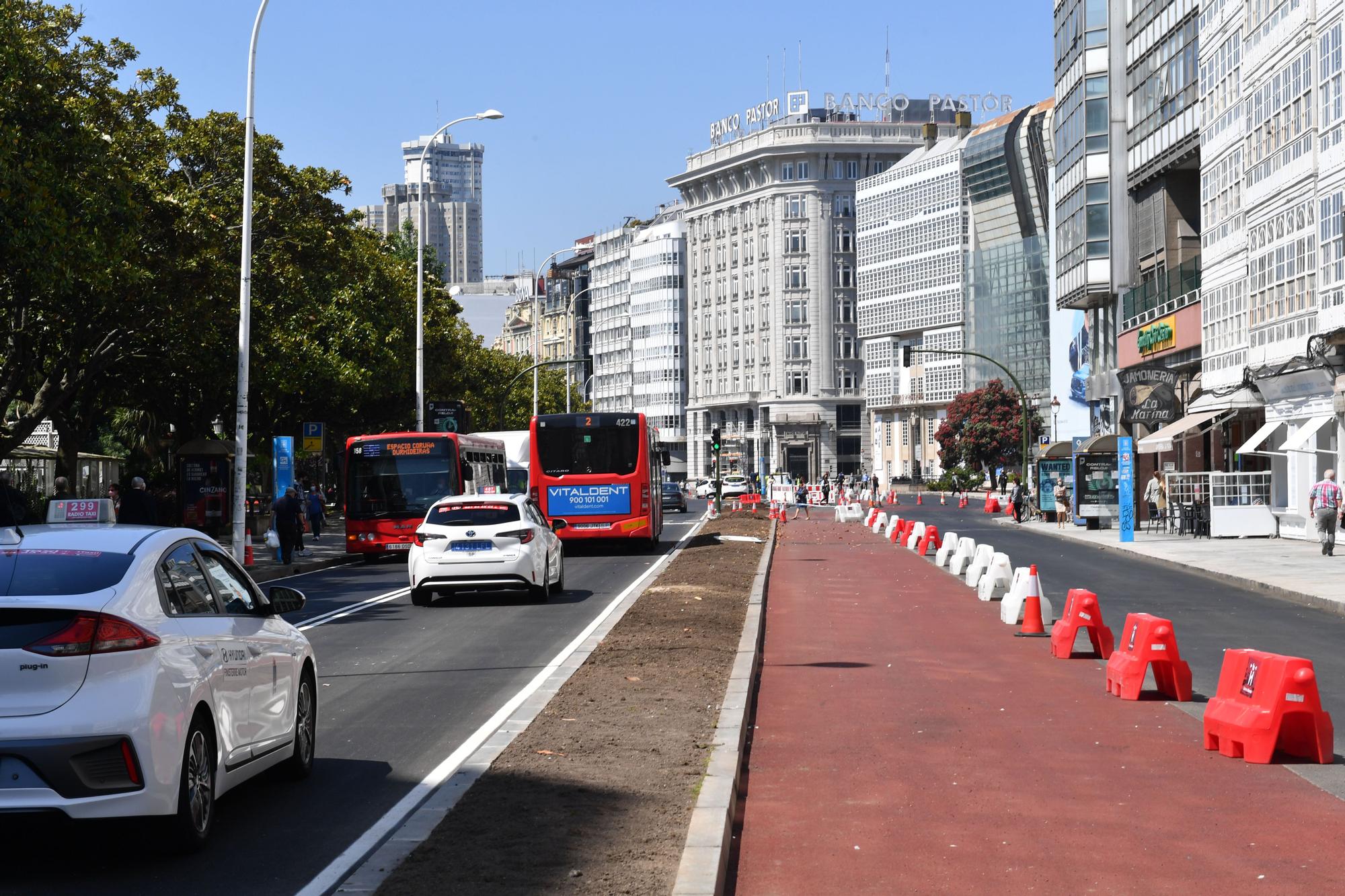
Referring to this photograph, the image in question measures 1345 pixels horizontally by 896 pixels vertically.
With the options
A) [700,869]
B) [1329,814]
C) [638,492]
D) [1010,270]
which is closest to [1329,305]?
[638,492]

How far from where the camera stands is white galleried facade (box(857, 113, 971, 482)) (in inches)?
5217

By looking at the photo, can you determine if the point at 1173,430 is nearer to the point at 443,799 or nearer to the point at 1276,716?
the point at 1276,716

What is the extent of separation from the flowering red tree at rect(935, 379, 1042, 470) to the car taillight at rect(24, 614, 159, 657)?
10609cm

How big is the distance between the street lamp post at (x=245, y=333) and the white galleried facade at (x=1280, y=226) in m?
24.0

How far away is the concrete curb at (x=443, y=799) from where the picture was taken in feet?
22.7

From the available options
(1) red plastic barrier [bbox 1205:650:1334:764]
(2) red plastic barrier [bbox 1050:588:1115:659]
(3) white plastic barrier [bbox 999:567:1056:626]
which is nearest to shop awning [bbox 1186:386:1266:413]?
(3) white plastic barrier [bbox 999:567:1056:626]

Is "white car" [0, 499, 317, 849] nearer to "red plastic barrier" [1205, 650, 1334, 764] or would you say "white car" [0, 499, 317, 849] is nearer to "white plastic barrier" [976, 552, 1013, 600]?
"red plastic barrier" [1205, 650, 1334, 764]

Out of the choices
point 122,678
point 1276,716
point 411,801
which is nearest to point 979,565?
point 1276,716

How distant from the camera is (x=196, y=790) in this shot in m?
7.64

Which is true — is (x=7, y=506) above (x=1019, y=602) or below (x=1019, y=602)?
above

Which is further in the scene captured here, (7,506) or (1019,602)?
(1019,602)

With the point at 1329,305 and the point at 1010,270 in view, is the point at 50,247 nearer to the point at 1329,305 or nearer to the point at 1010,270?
the point at 1329,305

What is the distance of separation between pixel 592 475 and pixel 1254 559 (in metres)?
13.9

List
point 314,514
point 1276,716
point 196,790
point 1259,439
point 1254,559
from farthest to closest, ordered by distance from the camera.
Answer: point 314,514 → point 1259,439 → point 1254,559 → point 1276,716 → point 196,790
